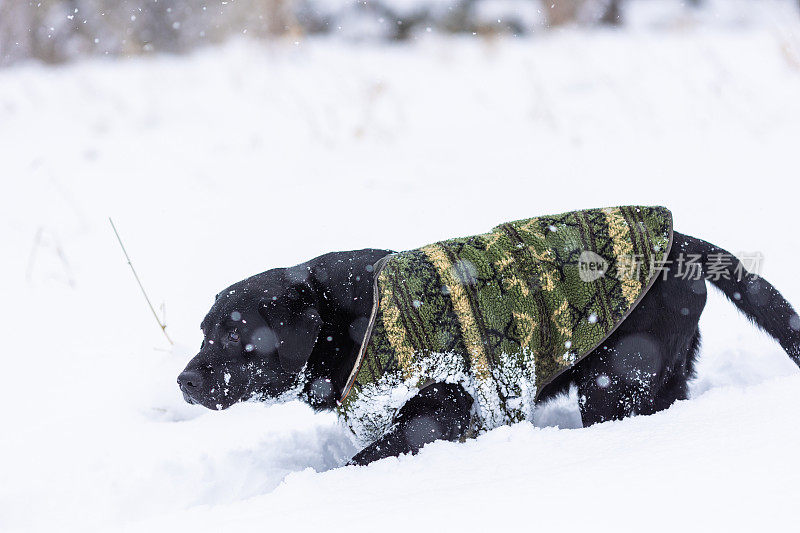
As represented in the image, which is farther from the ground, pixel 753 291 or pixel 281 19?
pixel 281 19

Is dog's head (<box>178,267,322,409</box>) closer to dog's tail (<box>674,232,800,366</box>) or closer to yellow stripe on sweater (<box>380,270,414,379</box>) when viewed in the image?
yellow stripe on sweater (<box>380,270,414,379</box>)

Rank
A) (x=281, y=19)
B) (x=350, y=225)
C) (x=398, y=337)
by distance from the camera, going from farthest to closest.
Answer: (x=281, y=19) → (x=350, y=225) → (x=398, y=337)

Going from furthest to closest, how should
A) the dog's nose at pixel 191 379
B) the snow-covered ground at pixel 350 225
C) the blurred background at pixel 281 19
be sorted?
the blurred background at pixel 281 19 < the dog's nose at pixel 191 379 < the snow-covered ground at pixel 350 225

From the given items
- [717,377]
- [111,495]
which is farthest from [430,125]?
[111,495]

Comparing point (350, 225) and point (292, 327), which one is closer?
point (292, 327)

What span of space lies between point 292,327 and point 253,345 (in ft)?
0.52

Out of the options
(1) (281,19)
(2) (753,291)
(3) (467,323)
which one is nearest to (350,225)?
(3) (467,323)

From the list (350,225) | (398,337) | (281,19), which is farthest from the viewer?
(281,19)

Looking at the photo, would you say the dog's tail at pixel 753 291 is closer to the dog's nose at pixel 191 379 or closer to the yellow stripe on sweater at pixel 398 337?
the yellow stripe on sweater at pixel 398 337

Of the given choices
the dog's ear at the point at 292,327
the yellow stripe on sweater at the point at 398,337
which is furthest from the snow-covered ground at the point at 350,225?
the dog's ear at the point at 292,327

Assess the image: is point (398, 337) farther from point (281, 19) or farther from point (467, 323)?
point (281, 19)

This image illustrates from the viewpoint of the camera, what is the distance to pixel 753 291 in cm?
223

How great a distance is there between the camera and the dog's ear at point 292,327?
2139mm

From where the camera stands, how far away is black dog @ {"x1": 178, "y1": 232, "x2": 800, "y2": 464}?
7.02ft
